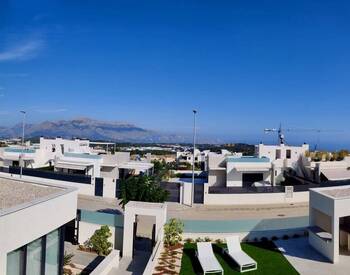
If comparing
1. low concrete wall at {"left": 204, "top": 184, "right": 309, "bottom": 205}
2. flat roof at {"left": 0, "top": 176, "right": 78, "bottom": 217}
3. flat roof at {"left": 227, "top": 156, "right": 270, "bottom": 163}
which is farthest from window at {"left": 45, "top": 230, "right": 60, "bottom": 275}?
flat roof at {"left": 227, "top": 156, "right": 270, "bottom": 163}

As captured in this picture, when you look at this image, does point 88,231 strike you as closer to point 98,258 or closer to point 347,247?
point 98,258

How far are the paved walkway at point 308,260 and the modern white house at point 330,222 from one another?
35cm

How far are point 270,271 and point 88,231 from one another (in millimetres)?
9760

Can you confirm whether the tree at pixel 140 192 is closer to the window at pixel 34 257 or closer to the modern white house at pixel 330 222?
the modern white house at pixel 330 222

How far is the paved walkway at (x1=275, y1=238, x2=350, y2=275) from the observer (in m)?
15.7

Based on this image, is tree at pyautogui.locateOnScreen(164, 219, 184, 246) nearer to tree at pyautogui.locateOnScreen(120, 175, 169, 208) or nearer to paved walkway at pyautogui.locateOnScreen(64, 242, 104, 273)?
tree at pyautogui.locateOnScreen(120, 175, 169, 208)

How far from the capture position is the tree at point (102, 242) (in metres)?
18.7

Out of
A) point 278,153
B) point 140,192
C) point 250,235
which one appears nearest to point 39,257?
point 140,192

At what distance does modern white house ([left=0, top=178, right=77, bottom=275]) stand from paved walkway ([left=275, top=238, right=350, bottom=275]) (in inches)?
401

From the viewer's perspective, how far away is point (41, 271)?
10.5 metres

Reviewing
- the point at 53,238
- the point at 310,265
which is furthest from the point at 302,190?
the point at 53,238

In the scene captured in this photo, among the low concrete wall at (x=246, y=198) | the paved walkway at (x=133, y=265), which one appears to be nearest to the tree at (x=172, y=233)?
the paved walkway at (x=133, y=265)

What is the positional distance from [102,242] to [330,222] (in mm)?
11472

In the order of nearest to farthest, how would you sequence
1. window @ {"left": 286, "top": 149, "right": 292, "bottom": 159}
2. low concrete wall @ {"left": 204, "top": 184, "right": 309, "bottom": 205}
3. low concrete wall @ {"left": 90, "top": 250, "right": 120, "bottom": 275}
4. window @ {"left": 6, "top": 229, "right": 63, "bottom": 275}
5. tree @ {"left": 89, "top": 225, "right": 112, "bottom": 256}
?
1. window @ {"left": 6, "top": 229, "right": 63, "bottom": 275}
2. low concrete wall @ {"left": 90, "top": 250, "right": 120, "bottom": 275}
3. tree @ {"left": 89, "top": 225, "right": 112, "bottom": 256}
4. low concrete wall @ {"left": 204, "top": 184, "right": 309, "bottom": 205}
5. window @ {"left": 286, "top": 149, "right": 292, "bottom": 159}
